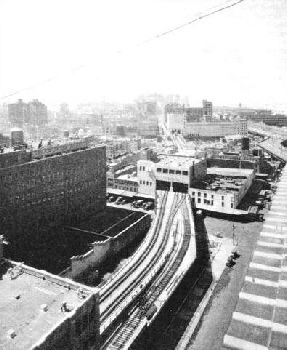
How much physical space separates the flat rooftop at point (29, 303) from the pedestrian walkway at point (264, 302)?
14615 millimetres

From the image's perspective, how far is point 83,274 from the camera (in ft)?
208

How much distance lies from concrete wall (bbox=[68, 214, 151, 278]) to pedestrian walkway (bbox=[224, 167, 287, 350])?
37.5 meters

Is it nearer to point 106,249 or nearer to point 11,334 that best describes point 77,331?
point 11,334

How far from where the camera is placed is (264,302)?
26.9 metres

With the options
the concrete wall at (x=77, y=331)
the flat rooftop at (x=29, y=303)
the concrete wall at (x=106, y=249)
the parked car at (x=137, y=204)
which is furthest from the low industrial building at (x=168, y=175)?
the concrete wall at (x=77, y=331)

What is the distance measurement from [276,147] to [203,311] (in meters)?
84.9

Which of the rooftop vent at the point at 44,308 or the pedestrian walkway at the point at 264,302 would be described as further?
the rooftop vent at the point at 44,308

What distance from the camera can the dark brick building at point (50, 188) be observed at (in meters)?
68.0

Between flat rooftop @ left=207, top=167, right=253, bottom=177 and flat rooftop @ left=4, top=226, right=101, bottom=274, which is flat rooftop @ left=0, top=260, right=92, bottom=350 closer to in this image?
flat rooftop @ left=4, top=226, right=101, bottom=274

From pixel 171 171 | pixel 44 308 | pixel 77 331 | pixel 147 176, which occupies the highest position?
pixel 171 171

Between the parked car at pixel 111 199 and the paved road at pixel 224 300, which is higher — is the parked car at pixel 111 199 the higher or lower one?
the higher one

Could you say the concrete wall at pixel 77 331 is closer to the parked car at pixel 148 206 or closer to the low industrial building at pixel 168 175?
the parked car at pixel 148 206

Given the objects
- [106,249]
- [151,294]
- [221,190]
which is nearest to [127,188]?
[221,190]

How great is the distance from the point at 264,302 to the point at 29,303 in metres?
21.6
